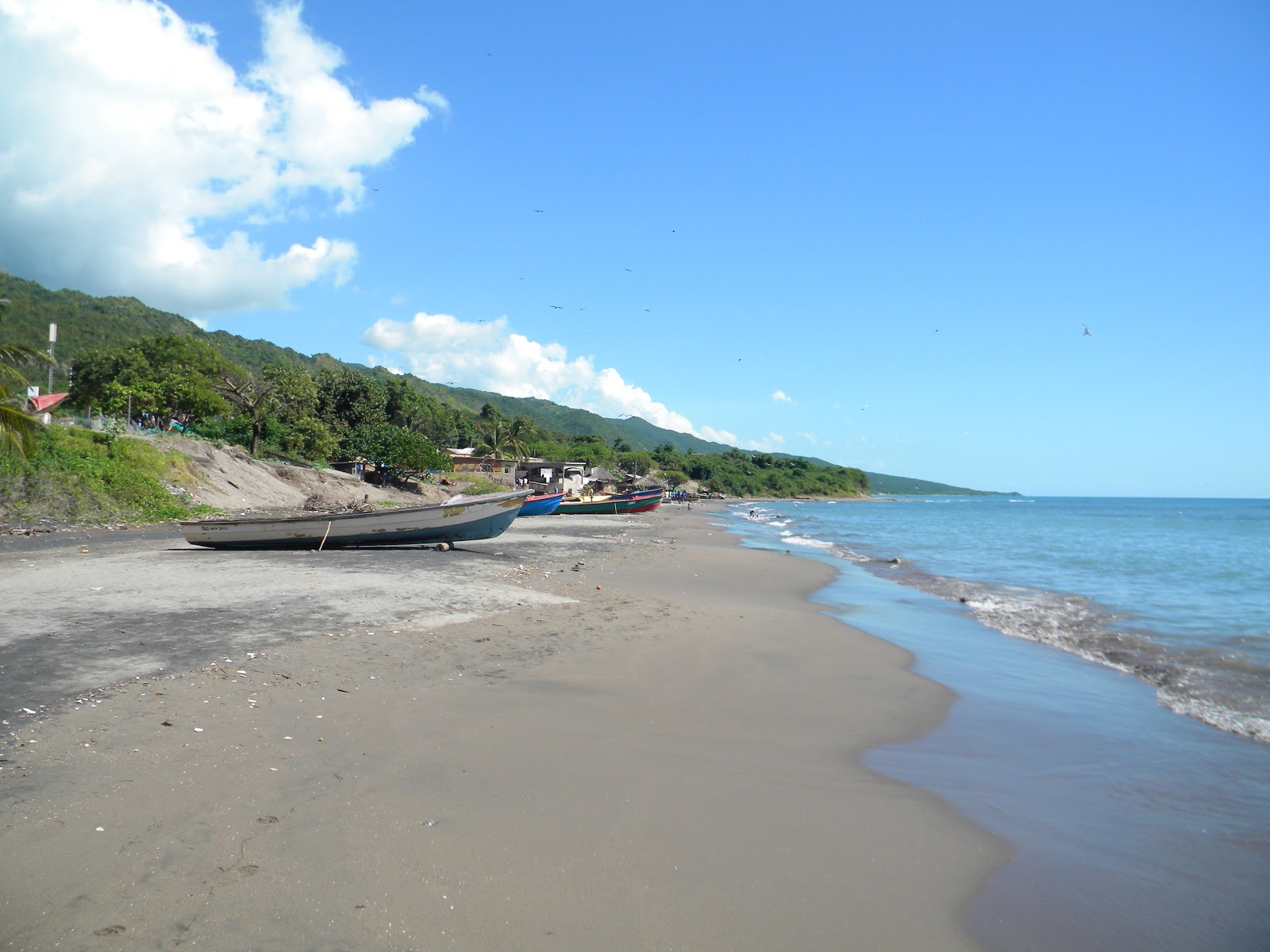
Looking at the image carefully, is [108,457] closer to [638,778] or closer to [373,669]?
[373,669]

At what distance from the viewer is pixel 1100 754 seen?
6453 mm

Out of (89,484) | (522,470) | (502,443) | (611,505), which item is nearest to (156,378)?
(89,484)

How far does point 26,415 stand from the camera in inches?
628

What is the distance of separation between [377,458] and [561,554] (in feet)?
114

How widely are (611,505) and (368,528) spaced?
109 feet

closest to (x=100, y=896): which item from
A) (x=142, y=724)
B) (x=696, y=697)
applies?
(x=142, y=724)

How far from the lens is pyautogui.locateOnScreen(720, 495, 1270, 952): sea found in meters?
4.06

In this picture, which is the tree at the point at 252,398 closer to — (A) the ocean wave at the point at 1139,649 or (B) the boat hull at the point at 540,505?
(B) the boat hull at the point at 540,505

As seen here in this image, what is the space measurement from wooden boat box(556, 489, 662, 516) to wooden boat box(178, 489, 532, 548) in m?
24.8

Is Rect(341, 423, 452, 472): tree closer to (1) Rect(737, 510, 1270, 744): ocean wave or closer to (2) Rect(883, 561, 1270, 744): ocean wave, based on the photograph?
(1) Rect(737, 510, 1270, 744): ocean wave

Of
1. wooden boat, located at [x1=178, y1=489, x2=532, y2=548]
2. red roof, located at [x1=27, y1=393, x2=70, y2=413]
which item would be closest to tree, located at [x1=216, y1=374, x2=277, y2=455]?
red roof, located at [x1=27, y1=393, x2=70, y2=413]

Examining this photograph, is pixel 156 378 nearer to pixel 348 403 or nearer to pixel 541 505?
pixel 348 403

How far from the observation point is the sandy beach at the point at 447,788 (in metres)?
3.40

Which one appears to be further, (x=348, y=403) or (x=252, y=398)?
(x=348, y=403)
